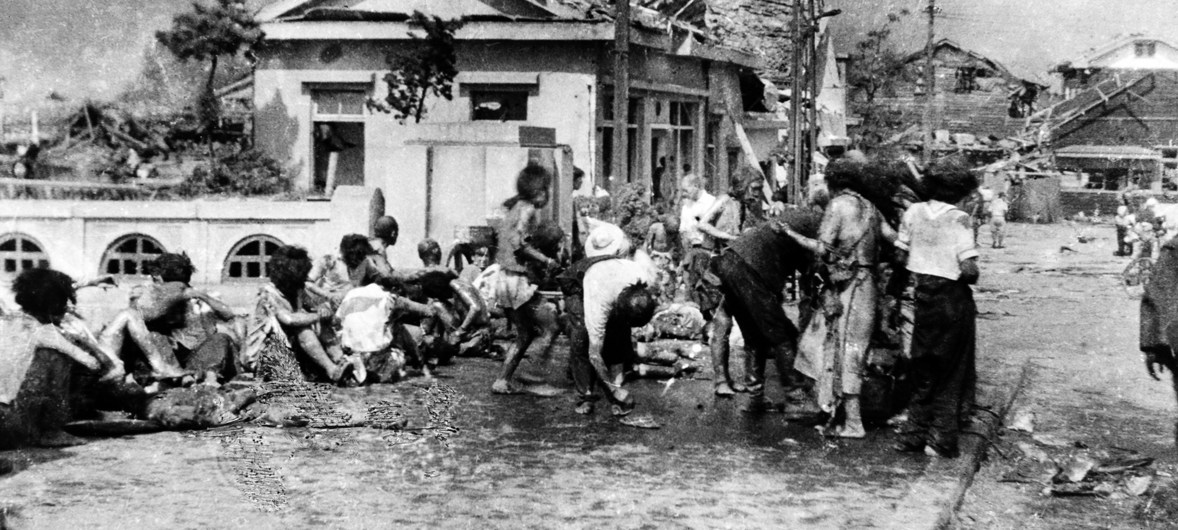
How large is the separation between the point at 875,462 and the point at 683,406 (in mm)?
2115

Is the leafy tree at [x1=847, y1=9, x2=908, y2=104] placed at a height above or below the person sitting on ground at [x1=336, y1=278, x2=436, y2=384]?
above

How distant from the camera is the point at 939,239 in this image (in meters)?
7.76

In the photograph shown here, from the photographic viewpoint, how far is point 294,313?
9.81 meters

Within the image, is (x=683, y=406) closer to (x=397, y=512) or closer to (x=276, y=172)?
(x=397, y=512)

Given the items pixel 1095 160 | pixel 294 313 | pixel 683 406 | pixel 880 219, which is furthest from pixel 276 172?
pixel 1095 160

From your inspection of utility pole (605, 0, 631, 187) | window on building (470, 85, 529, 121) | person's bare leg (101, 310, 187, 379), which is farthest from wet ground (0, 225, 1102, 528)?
window on building (470, 85, 529, 121)

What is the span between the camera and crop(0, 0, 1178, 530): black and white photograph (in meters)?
7.01

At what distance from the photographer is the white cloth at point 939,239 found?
7730 millimetres

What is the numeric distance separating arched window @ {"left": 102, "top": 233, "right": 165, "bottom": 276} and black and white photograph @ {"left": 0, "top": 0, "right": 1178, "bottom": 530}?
5cm

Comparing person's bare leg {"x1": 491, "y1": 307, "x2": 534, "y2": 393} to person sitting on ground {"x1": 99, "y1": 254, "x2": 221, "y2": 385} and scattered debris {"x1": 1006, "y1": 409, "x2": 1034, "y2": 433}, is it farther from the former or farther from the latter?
scattered debris {"x1": 1006, "y1": 409, "x2": 1034, "y2": 433}

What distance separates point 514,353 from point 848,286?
2.88 meters

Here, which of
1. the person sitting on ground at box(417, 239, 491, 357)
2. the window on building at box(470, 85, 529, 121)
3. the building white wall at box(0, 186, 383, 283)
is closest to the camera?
the person sitting on ground at box(417, 239, 491, 357)

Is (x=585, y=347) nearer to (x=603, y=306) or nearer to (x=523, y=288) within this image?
(x=603, y=306)

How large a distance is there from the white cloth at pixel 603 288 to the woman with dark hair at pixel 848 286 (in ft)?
4.09
